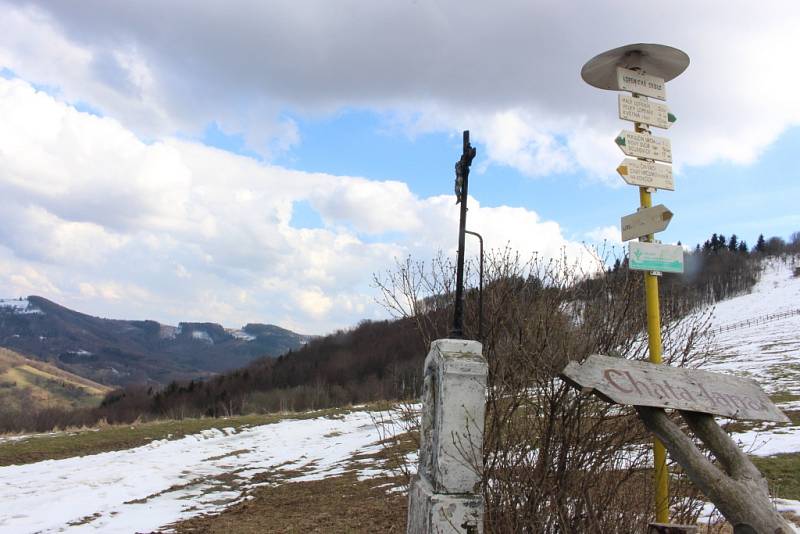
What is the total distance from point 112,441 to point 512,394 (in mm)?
13666

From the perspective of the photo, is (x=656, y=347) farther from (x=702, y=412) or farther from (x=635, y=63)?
(x=635, y=63)

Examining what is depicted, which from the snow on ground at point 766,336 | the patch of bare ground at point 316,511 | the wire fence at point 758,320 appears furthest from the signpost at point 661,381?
the wire fence at point 758,320

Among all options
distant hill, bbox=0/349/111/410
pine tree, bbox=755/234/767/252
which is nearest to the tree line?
pine tree, bbox=755/234/767/252

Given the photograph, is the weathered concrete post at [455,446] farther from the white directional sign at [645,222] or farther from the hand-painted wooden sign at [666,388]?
the white directional sign at [645,222]

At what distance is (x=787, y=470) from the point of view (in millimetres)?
7773

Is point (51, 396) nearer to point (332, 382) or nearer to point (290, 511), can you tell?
point (332, 382)

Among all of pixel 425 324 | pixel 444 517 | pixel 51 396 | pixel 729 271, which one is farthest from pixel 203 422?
pixel 51 396

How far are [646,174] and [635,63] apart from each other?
0.77m

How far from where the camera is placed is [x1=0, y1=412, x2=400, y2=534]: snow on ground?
8087 millimetres

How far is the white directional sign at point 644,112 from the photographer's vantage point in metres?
3.83

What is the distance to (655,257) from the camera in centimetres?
366

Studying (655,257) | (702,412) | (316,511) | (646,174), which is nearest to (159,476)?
(316,511)

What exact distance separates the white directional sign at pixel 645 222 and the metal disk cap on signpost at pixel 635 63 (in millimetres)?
871

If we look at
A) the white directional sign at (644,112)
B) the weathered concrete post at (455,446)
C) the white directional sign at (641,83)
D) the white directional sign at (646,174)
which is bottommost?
the weathered concrete post at (455,446)
